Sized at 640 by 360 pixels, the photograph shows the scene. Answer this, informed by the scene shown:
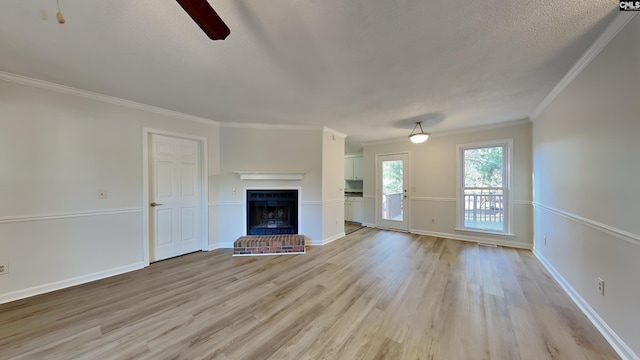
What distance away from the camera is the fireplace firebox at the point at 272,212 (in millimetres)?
4422

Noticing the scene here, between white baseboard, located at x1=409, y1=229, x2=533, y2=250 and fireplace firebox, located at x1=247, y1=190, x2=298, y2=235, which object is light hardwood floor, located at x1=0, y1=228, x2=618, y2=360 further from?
fireplace firebox, located at x1=247, y1=190, x2=298, y2=235

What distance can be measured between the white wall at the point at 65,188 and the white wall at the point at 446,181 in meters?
5.24

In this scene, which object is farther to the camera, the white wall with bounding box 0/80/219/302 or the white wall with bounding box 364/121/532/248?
the white wall with bounding box 364/121/532/248

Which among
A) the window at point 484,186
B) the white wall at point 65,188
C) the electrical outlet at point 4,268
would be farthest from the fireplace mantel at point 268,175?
the window at point 484,186

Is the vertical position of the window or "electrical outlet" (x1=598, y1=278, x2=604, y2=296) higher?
the window

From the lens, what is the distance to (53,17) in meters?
1.54

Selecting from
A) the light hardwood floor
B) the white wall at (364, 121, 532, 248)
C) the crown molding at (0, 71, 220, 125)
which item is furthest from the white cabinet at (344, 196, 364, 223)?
the crown molding at (0, 71, 220, 125)

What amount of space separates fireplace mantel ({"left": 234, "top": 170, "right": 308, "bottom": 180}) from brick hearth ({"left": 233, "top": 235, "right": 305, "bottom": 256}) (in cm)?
115

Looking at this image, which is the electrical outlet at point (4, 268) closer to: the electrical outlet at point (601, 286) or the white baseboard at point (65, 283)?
the white baseboard at point (65, 283)

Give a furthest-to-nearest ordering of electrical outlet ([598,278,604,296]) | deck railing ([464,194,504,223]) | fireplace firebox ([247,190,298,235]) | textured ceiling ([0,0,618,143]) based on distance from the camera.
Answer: deck railing ([464,194,504,223]) → fireplace firebox ([247,190,298,235]) → electrical outlet ([598,278,604,296]) → textured ceiling ([0,0,618,143])

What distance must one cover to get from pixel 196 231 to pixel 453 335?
4060 millimetres

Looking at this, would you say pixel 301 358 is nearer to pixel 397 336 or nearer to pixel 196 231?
pixel 397 336

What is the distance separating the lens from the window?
14.7 ft

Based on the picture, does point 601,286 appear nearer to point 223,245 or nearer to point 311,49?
point 311,49
